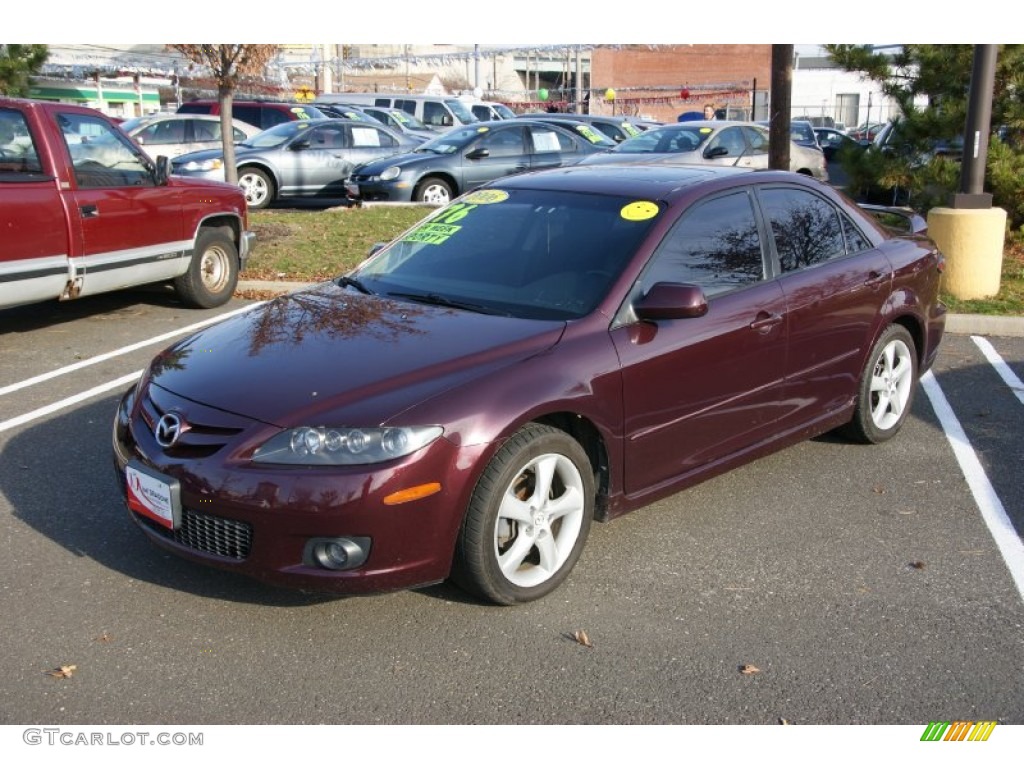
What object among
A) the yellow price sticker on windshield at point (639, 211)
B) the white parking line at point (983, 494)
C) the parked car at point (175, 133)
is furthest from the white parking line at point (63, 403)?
the parked car at point (175, 133)

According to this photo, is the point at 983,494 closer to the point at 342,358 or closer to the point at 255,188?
the point at 342,358

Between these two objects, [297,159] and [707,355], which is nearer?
[707,355]

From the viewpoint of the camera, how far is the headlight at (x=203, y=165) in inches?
629

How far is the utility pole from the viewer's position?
1141 centimetres

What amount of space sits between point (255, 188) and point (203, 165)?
846 mm

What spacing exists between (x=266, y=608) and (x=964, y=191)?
7939mm

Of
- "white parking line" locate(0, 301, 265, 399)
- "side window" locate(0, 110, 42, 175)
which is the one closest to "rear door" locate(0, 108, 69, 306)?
"side window" locate(0, 110, 42, 175)

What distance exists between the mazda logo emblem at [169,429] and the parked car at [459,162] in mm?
11501

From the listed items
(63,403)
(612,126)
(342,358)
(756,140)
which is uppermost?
(612,126)

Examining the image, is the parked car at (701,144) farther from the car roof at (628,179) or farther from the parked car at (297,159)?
the car roof at (628,179)

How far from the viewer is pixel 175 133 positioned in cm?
1923

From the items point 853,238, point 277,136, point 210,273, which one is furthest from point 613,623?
point 277,136

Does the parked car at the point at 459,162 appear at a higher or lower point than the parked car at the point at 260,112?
lower

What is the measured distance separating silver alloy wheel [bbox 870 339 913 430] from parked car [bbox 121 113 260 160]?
15.2m
